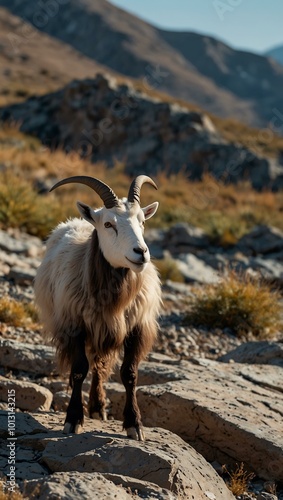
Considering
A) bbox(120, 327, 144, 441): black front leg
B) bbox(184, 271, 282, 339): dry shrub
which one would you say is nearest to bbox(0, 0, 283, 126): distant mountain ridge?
bbox(184, 271, 282, 339): dry shrub

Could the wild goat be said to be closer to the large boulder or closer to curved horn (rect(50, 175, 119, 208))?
curved horn (rect(50, 175, 119, 208))

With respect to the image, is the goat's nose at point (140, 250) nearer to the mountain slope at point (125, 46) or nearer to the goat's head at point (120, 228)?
the goat's head at point (120, 228)

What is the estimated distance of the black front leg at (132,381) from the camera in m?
4.91

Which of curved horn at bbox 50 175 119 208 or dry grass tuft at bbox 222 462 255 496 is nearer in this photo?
dry grass tuft at bbox 222 462 255 496

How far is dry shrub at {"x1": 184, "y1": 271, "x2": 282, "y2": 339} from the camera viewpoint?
888 cm

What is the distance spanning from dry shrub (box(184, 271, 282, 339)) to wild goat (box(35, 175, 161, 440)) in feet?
11.1

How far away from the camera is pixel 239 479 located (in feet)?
16.2

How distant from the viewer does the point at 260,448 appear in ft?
17.0

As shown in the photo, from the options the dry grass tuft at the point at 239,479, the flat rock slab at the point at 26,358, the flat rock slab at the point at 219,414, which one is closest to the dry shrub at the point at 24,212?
the flat rock slab at the point at 26,358

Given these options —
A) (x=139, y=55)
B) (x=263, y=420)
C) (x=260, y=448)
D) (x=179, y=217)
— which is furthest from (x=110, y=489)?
(x=139, y=55)

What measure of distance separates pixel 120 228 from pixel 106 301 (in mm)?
630

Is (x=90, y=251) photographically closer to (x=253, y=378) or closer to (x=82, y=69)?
(x=253, y=378)

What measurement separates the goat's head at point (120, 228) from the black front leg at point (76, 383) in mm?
746

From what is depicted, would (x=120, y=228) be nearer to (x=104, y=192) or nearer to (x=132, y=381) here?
(x=104, y=192)
